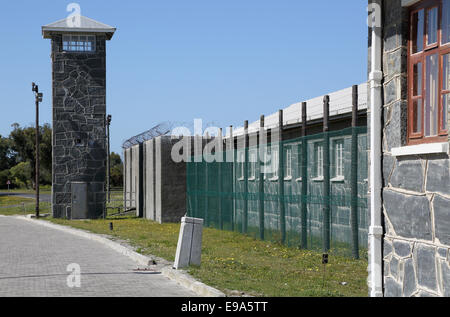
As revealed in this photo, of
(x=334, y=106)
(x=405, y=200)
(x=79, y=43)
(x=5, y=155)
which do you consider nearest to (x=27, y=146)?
(x=5, y=155)

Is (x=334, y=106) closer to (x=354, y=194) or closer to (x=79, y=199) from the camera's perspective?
(x=354, y=194)

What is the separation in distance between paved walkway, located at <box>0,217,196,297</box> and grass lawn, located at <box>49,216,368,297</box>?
0.87 m

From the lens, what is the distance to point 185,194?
1233 inches

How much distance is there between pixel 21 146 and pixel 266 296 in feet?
318

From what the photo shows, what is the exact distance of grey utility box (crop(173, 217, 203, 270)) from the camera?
12984 millimetres

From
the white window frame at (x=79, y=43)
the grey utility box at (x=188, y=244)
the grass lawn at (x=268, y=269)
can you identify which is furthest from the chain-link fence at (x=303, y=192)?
the white window frame at (x=79, y=43)

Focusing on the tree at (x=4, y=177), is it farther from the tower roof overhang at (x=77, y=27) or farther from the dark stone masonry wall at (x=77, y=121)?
the tower roof overhang at (x=77, y=27)

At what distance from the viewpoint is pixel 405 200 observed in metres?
7.73

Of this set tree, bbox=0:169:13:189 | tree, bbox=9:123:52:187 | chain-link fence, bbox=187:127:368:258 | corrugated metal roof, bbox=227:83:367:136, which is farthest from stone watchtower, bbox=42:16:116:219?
tree, bbox=0:169:13:189

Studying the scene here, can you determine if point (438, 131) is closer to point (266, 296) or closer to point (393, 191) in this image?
point (393, 191)

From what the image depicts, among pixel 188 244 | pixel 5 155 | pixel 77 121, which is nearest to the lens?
pixel 188 244

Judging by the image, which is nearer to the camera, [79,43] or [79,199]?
[79,199]

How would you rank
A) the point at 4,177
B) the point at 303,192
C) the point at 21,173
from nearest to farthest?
the point at 303,192 < the point at 4,177 < the point at 21,173

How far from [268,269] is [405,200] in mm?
5931
